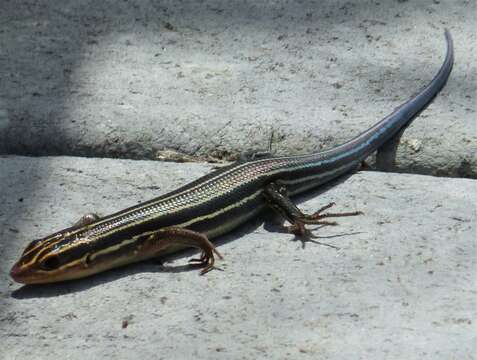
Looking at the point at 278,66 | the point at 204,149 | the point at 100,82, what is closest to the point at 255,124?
the point at 204,149

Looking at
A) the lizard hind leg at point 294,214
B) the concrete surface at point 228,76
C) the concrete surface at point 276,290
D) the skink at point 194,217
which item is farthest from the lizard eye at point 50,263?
the concrete surface at point 228,76

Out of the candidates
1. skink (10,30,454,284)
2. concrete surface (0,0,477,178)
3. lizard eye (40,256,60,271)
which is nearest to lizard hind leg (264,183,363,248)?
skink (10,30,454,284)

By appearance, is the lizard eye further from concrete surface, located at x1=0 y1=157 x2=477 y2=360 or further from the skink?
concrete surface, located at x1=0 y1=157 x2=477 y2=360

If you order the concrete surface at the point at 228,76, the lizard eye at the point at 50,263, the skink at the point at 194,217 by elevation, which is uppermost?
the concrete surface at the point at 228,76

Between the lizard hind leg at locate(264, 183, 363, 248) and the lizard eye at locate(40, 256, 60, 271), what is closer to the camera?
the lizard eye at locate(40, 256, 60, 271)

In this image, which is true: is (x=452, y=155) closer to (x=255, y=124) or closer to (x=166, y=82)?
(x=255, y=124)

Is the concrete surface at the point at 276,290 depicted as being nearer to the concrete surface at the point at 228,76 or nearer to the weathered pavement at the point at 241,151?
the weathered pavement at the point at 241,151
